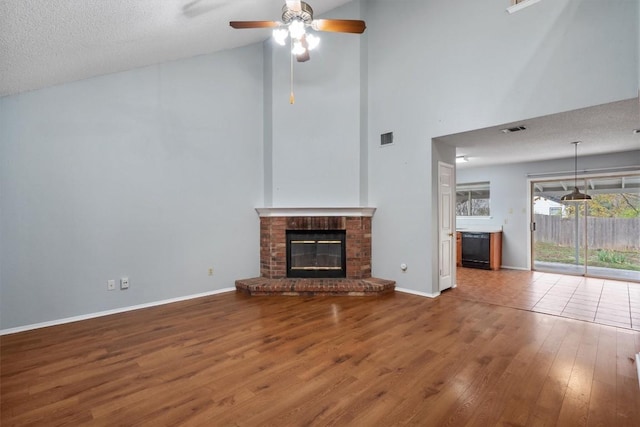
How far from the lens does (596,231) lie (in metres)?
6.02

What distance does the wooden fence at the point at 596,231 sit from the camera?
18.8 feet

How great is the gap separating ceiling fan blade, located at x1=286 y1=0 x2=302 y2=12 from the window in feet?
21.1

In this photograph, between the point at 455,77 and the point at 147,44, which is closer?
the point at 147,44

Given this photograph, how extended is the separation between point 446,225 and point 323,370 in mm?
3324

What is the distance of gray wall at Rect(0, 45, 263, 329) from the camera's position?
10.3 ft

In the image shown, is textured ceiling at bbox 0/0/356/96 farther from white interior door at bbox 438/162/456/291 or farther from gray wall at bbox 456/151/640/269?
gray wall at bbox 456/151/640/269

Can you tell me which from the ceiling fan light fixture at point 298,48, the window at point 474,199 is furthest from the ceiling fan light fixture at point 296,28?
the window at point 474,199

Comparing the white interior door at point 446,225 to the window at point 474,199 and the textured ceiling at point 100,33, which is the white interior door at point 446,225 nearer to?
the window at point 474,199

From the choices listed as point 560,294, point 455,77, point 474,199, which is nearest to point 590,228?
point 474,199

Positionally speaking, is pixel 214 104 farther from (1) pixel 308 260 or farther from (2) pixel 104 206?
(1) pixel 308 260

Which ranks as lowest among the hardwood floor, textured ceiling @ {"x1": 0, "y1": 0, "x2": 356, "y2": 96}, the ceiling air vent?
the hardwood floor

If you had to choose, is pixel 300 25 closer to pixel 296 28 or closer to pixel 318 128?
pixel 296 28

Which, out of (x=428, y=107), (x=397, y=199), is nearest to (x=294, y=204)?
(x=397, y=199)

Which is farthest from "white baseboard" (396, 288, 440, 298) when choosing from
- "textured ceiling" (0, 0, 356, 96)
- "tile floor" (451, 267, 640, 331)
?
"textured ceiling" (0, 0, 356, 96)
